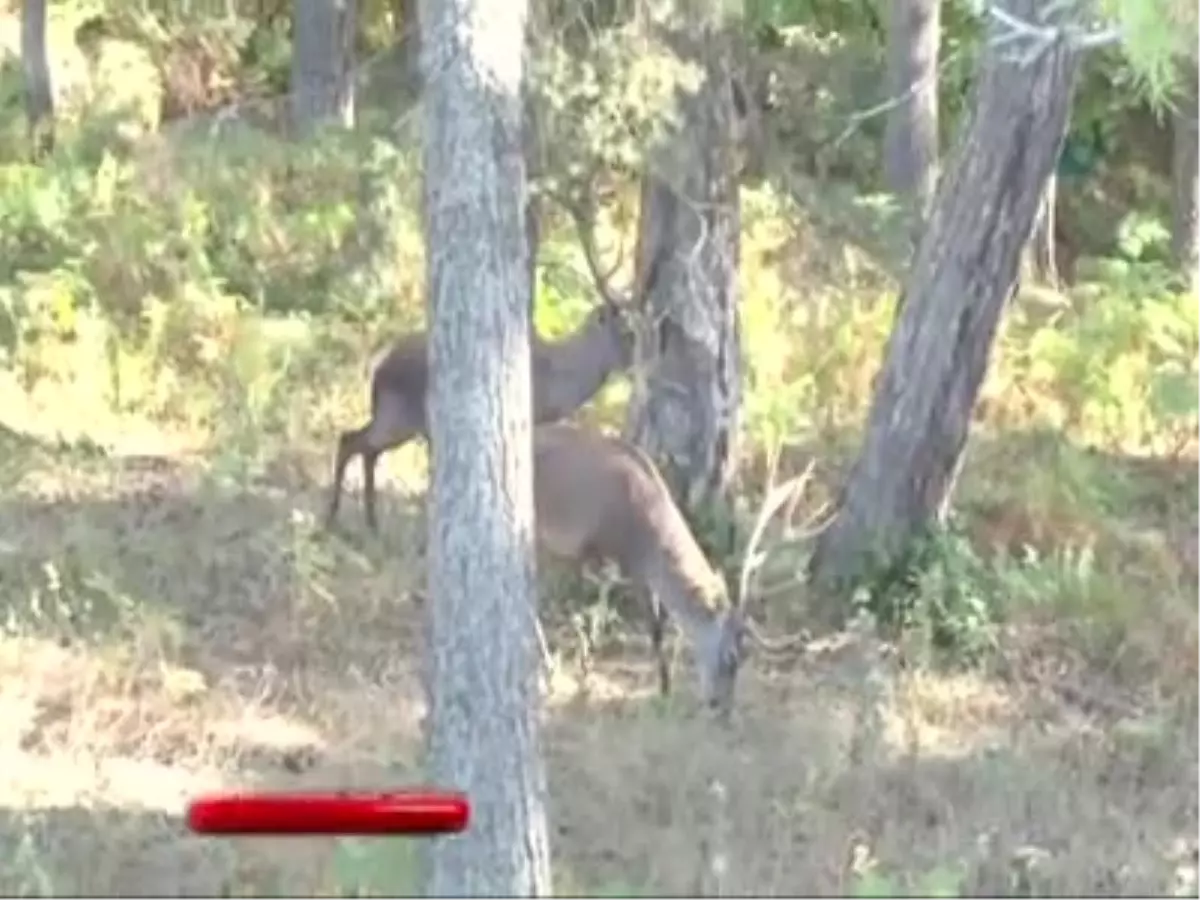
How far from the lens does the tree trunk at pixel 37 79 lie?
19422 mm

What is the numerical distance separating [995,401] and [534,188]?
223 inches

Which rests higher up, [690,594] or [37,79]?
[37,79]

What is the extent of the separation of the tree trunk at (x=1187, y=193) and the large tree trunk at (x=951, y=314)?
7787mm

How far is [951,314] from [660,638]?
6.58 ft

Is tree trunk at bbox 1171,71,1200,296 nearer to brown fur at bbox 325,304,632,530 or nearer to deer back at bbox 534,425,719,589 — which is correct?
brown fur at bbox 325,304,632,530

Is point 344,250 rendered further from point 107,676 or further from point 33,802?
point 33,802

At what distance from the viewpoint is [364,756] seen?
9.98 meters

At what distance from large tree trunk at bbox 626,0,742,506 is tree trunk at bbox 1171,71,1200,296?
25.7ft

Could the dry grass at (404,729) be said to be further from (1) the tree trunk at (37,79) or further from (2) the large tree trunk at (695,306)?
(1) the tree trunk at (37,79)

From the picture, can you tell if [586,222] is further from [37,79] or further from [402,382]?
[37,79]

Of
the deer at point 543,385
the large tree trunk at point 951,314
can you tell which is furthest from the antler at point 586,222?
the large tree trunk at point 951,314

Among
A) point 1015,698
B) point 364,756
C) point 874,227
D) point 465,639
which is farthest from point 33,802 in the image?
point 874,227
